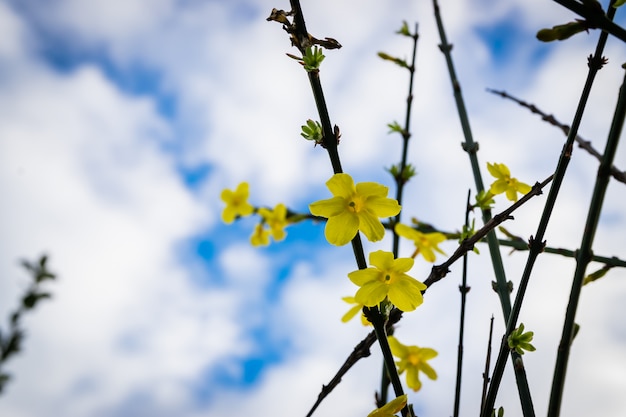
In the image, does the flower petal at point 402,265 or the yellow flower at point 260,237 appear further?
the yellow flower at point 260,237


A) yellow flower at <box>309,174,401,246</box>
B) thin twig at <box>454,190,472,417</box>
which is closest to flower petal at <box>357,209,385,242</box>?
yellow flower at <box>309,174,401,246</box>

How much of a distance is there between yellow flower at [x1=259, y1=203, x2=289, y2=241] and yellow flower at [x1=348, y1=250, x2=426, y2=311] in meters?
1.87

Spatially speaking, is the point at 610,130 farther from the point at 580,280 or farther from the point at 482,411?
the point at 482,411

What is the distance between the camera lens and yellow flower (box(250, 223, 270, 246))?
3.05 m

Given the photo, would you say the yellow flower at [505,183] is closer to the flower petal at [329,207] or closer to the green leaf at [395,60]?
the flower petal at [329,207]

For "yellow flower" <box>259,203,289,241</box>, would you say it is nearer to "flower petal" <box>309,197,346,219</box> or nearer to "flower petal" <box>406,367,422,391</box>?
"flower petal" <box>406,367,422,391</box>

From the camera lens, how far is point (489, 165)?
1.49m

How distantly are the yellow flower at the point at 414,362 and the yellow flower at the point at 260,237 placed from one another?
161cm

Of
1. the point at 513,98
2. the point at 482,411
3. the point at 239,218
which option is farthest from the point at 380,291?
the point at 239,218

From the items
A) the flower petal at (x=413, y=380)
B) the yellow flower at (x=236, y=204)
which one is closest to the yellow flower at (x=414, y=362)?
the flower petal at (x=413, y=380)

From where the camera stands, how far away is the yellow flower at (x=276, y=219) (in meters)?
2.87

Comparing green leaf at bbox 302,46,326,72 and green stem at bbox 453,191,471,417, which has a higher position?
green leaf at bbox 302,46,326,72

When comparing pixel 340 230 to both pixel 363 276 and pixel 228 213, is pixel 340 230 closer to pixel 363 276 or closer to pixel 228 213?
pixel 363 276

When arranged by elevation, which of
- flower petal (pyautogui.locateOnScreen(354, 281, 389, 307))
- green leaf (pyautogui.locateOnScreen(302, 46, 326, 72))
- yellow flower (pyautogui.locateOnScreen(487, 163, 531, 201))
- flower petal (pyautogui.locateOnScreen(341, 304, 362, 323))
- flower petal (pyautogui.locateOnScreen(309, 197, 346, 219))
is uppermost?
yellow flower (pyautogui.locateOnScreen(487, 163, 531, 201))
